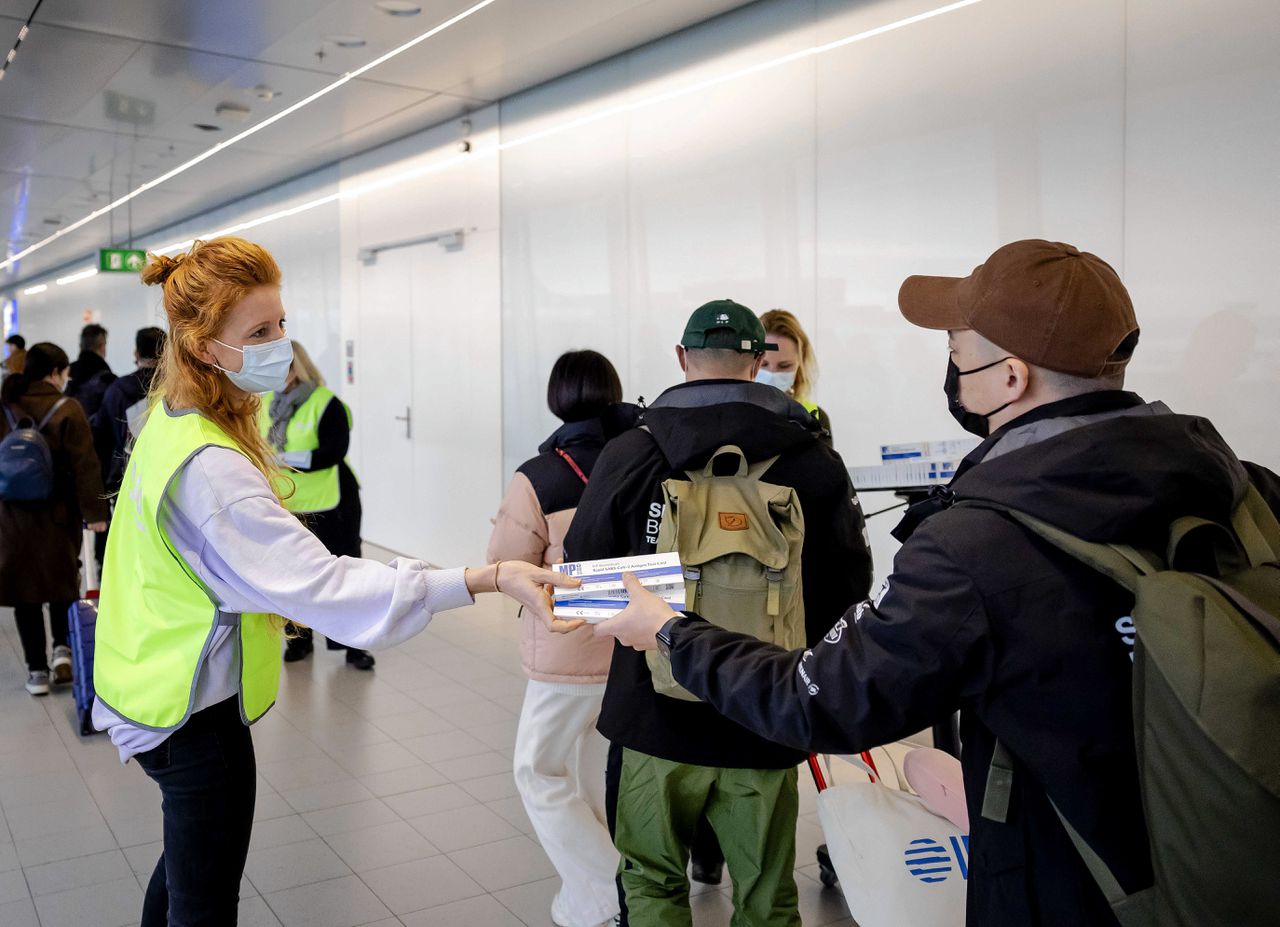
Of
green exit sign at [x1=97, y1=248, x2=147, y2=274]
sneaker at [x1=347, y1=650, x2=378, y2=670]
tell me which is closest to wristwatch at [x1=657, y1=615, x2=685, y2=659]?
sneaker at [x1=347, y1=650, x2=378, y2=670]

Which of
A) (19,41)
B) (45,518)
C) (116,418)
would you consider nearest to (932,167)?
(45,518)

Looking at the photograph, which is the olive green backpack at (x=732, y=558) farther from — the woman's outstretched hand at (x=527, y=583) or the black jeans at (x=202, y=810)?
the black jeans at (x=202, y=810)

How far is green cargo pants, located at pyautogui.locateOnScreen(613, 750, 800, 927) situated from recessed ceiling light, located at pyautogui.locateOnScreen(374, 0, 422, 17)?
14.5 feet

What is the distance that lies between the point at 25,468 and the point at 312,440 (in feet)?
4.19

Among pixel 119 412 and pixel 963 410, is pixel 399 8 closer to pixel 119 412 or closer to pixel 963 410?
pixel 119 412

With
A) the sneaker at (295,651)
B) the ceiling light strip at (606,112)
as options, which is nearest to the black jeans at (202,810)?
the ceiling light strip at (606,112)

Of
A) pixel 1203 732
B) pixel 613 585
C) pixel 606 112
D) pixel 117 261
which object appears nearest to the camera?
pixel 1203 732

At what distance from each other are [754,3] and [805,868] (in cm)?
409

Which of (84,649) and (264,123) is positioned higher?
(264,123)

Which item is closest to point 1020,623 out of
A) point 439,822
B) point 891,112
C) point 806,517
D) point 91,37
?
point 806,517

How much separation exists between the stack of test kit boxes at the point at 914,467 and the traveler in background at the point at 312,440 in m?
2.98

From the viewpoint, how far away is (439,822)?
3.71 m

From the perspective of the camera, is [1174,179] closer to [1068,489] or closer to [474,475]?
[1068,489]

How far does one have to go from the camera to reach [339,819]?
3.73 metres
